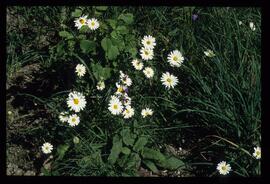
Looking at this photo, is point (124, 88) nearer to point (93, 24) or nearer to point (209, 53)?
point (93, 24)

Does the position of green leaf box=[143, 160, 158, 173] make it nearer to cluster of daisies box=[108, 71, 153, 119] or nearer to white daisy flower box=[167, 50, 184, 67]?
cluster of daisies box=[108, 71, 153, 119]

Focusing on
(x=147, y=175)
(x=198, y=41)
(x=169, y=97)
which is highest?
(x=198, y=41)

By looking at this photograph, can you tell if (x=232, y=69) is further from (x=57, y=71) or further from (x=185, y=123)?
(x=57, y=71)

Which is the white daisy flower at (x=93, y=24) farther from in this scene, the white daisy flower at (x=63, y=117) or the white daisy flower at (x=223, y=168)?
the white daisy flower at (x=223, y=168)

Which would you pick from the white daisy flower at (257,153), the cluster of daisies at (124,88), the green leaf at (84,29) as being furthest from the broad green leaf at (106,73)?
the white daisy flower at (257,153)

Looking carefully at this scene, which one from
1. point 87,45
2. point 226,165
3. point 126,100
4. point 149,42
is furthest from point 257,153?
point 87,45
